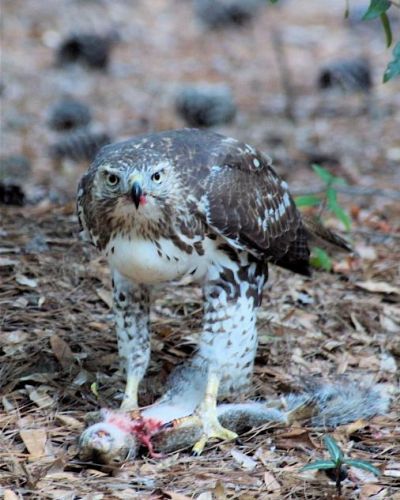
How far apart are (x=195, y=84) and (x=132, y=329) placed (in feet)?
22.3

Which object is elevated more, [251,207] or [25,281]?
[251,207]

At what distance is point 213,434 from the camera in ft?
13.8

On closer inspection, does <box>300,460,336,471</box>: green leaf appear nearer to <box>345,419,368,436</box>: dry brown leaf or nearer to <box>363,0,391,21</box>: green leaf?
<box>345,419,368,436</box>: dry brown leaf

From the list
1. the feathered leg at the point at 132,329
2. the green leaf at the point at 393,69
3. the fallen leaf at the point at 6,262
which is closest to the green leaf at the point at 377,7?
the green leaf at the point at 393,69

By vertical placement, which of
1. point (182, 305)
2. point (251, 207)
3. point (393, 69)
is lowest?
point (182, 305)

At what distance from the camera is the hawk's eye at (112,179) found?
12.8 ft

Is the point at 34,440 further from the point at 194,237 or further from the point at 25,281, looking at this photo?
the point at 25,281

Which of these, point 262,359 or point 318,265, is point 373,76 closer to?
point 318,265

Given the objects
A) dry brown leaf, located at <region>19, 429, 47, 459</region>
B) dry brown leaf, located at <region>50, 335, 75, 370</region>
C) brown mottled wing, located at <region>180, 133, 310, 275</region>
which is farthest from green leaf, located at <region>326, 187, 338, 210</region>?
dry brown leaf, located at <region>19, 429, 47, 459</region>

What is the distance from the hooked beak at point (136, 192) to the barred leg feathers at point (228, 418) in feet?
2.90

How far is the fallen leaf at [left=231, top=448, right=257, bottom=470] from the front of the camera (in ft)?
13.1

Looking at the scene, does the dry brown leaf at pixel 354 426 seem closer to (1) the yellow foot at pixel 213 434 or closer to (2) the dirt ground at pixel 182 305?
(2) the dirt ground at pixel 182 305

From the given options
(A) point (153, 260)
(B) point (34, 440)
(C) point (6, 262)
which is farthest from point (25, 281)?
(A) point (153, 260)

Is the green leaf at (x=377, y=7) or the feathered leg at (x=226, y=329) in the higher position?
the green leaf at (x=377, y=7)
